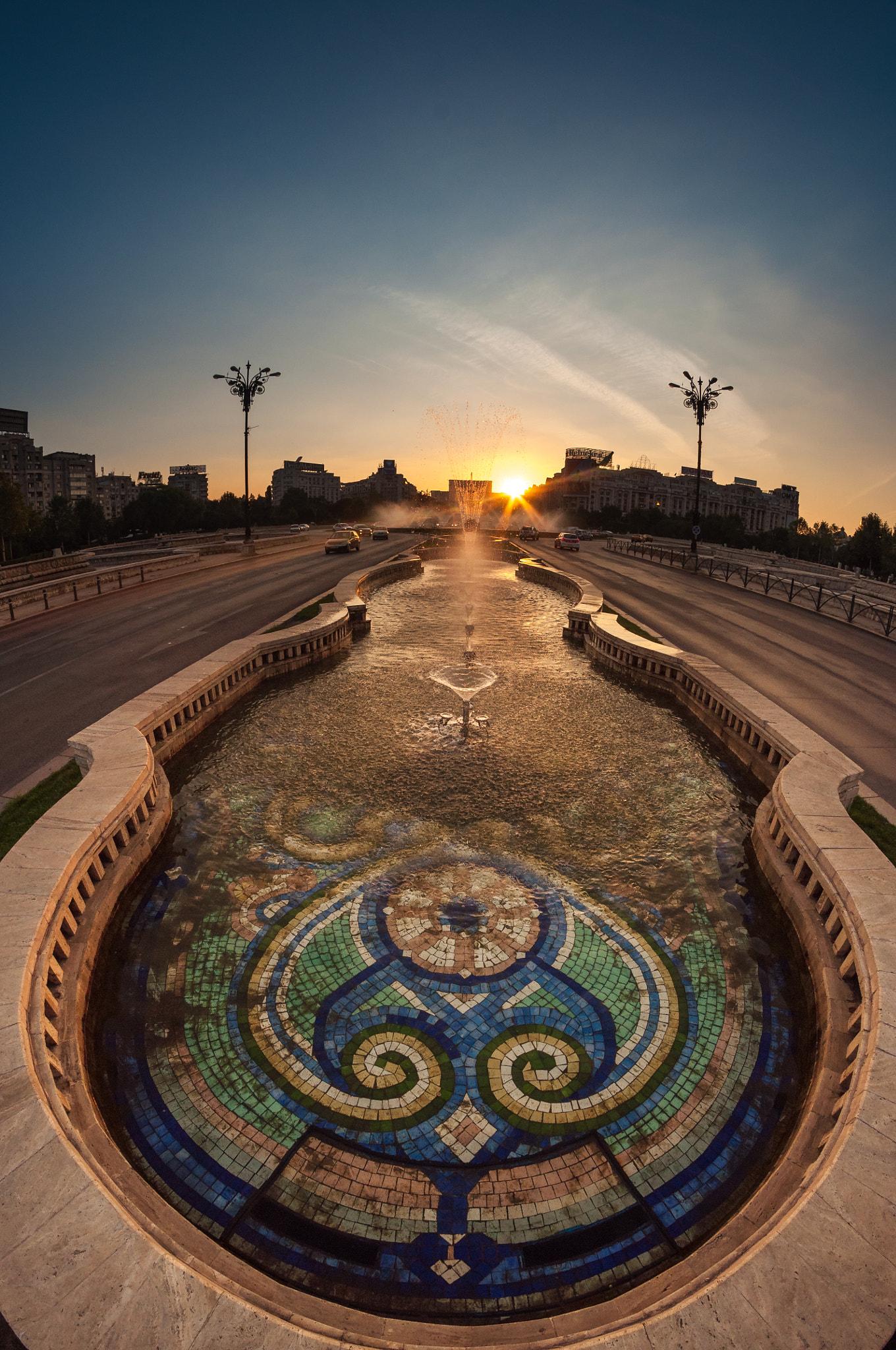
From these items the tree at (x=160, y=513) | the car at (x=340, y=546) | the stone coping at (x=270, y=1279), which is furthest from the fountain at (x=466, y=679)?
the tree at (x=160, y=513)

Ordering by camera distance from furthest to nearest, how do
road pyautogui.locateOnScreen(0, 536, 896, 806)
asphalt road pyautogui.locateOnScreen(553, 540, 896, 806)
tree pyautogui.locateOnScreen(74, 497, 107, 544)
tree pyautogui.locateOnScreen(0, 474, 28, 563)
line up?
tree pyautogui.locateOnScreen(74, 497, 107, 544)
tree pyautogui.locateOnScreen(0, 474, 28, 563)
asphalt road pyautogui.locateOnScreen(553, 540, 896, 806)
road pyautogui.locateOnScreen(0, 536, 896, 806)

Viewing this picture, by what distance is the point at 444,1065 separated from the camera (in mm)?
5883

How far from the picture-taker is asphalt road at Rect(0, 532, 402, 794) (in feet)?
41.3

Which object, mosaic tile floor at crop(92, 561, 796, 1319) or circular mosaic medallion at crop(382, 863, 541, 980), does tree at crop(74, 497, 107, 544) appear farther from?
circular mosaic medallion at crop(382, 863, 541, 980)

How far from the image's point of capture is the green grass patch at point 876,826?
27.4 ft

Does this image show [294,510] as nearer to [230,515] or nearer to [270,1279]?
[230,515]

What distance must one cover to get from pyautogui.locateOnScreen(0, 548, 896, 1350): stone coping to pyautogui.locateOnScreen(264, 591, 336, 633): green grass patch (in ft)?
39.0

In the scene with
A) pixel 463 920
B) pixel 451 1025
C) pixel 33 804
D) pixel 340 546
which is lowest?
pixel 451 1025

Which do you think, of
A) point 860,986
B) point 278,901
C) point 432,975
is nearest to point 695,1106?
point 860,986

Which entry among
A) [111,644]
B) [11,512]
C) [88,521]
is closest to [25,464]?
[88,521]

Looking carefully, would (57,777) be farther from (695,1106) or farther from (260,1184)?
Answer: (695,1106)

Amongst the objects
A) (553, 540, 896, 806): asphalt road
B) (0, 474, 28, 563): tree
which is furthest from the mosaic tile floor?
(0, 474, 28, 563): tree

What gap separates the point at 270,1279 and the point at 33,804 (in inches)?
289

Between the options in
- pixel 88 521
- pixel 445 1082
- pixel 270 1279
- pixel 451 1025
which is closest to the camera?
pixel 270 1279
